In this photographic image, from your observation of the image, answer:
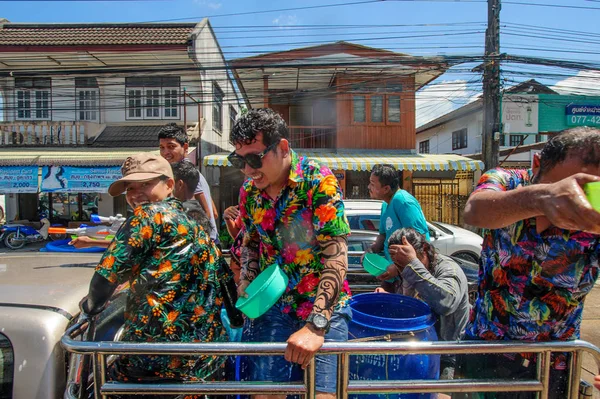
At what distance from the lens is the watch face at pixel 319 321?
1425 millimetres

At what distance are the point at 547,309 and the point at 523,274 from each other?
6.2 inches

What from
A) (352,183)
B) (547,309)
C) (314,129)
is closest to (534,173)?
(547,309)

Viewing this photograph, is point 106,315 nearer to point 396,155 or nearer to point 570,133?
point 570,133

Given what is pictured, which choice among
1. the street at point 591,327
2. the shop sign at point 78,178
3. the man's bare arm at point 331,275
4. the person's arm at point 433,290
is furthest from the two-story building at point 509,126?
the shop sign at point 78,178

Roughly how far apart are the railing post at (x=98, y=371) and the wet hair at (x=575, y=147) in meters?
1.77

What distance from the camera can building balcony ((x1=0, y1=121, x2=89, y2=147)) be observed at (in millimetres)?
13641

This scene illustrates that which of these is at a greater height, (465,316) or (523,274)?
(523,274)

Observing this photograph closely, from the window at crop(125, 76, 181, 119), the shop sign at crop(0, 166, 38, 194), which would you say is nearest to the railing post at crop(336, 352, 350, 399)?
the shop sign at crop(0, 166, 38, 194)

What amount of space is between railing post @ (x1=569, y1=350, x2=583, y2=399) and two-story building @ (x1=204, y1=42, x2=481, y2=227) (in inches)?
474

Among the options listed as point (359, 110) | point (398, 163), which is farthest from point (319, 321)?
point (359, 110)

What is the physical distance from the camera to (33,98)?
1421 centimetres

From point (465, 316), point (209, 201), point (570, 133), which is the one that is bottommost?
point (465, 316)

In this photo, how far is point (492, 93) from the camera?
10.2m

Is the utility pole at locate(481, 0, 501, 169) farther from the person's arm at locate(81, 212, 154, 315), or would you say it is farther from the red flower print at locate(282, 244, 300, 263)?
the person's arm at locate(81, 212, 154, 315)
